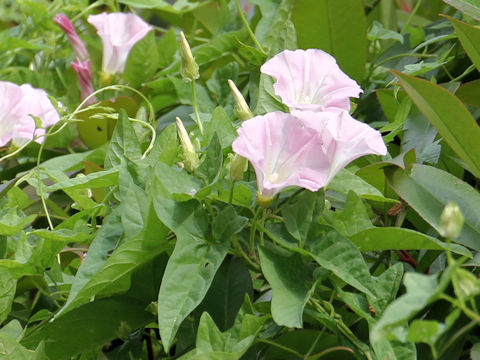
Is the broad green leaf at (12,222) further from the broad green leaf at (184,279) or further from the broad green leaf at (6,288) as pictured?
the broad green leaf at (184,279)

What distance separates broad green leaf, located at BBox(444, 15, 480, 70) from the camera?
590 mm

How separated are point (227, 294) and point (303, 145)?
13 cm

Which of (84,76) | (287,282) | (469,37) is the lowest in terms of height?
(84,76)

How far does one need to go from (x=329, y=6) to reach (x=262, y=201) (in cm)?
30

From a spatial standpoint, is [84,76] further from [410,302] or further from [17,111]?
[410,302]

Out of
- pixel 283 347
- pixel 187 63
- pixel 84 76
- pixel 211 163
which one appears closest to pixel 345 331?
pixel 283 347

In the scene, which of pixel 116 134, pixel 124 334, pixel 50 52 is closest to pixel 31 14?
pixel 50 52

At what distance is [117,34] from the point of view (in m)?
0.94

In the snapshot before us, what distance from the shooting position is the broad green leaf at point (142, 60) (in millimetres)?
957

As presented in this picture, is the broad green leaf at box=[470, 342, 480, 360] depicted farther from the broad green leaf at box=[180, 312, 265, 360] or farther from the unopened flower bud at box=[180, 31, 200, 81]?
the unopened flower bud at box=[180, 31, 200, 81]

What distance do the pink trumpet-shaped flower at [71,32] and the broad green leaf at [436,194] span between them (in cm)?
58

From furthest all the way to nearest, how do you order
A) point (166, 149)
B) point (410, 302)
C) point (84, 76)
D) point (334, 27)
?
point (84, 76)
point (334, 27)
point (166, 149)
point (410, 302)

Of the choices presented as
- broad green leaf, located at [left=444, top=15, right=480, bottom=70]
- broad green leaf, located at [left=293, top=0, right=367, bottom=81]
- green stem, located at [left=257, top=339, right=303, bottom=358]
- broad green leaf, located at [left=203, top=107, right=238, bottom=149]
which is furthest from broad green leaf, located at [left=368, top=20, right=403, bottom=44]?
green stem, located at [left=257, top=339, right=303, bottom=358]

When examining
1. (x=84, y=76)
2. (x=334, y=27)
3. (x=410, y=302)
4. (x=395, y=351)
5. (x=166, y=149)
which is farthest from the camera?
(x=84, y=76)
